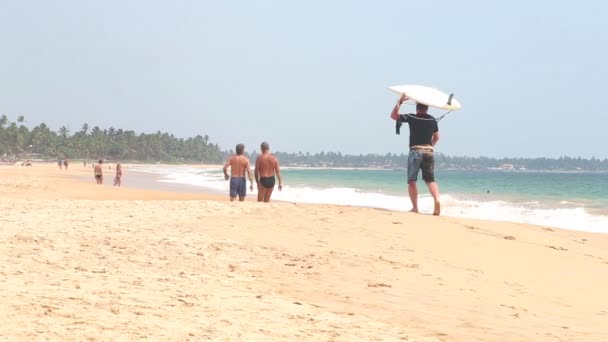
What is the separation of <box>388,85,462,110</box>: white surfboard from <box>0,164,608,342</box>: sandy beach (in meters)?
1.89

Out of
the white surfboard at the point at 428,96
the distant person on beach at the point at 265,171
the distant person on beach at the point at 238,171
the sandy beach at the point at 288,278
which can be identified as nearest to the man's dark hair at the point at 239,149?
the distant person on beach at the point at 238,171

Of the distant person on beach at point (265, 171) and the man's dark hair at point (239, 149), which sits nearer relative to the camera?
the distant person on beach at point (265, 171)

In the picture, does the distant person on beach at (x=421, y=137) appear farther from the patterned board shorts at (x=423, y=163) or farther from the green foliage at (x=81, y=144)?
the green foliage at (x=81, y=144)

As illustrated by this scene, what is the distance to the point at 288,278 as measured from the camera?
5.88 metres

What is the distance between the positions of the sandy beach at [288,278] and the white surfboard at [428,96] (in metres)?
1.89

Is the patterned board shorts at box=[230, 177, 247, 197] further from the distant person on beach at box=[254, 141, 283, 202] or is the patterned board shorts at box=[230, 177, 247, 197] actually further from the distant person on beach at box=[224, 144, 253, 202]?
the distant person on beach at box=[254, 141, 283, 202]

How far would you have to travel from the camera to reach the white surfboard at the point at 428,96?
10234 mm

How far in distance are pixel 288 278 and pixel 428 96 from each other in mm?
→ 5531

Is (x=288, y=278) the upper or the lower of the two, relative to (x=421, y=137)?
lower

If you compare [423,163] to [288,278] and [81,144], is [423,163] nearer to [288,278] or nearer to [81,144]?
[288,278]

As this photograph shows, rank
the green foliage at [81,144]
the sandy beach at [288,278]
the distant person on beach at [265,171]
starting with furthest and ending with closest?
the green foliage at [81,144], the distant person on beach at [265,171], the sandy beach at [288,278]

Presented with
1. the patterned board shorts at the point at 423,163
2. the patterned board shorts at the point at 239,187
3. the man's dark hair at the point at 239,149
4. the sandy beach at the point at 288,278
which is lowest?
the sandy beach at the point at 288,278

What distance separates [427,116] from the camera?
10.4 meters

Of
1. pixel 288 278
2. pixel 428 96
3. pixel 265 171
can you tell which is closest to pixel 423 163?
pixel 428 96
